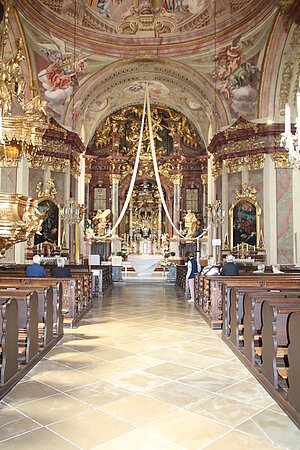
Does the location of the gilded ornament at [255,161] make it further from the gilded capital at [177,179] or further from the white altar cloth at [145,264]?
the gilded capital at [177,179]

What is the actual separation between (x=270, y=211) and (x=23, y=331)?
456 inches

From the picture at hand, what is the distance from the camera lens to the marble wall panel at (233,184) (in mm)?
16609

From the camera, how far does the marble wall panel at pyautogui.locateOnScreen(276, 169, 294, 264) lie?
15.2 m

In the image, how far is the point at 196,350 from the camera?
5934mm

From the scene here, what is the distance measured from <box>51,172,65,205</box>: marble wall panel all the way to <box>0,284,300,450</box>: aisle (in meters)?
10.8

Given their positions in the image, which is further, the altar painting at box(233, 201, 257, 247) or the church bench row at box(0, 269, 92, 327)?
the altar painting at box(233, 201, 257, 247)

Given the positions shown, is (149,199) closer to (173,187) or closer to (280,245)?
(173,187)

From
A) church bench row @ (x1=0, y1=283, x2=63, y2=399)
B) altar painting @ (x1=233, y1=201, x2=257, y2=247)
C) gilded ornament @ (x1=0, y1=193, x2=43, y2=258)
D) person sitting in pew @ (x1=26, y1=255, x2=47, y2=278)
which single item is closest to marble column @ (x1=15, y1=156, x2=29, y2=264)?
person sitting in pew @ (x1=26, y1=255, x2=47, y2=278)

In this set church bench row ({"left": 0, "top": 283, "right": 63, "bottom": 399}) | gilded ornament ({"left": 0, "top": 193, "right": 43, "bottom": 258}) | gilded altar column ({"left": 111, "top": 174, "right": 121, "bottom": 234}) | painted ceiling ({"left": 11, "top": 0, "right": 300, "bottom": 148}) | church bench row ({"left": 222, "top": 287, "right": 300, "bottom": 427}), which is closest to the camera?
church bench row ({"left": 222, "top": 287, "right": 300, "bottom": 427})

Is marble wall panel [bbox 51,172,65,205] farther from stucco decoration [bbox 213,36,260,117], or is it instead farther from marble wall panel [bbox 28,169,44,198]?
stucco decoration [bbox 213,36,260,117]

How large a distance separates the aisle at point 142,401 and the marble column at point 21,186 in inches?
353

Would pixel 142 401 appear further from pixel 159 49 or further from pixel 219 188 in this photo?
pixel 159 49

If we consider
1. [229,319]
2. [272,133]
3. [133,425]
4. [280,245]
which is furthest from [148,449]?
[272,133]

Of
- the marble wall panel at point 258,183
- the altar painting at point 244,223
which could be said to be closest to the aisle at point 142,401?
the altar painting at point 244,223
